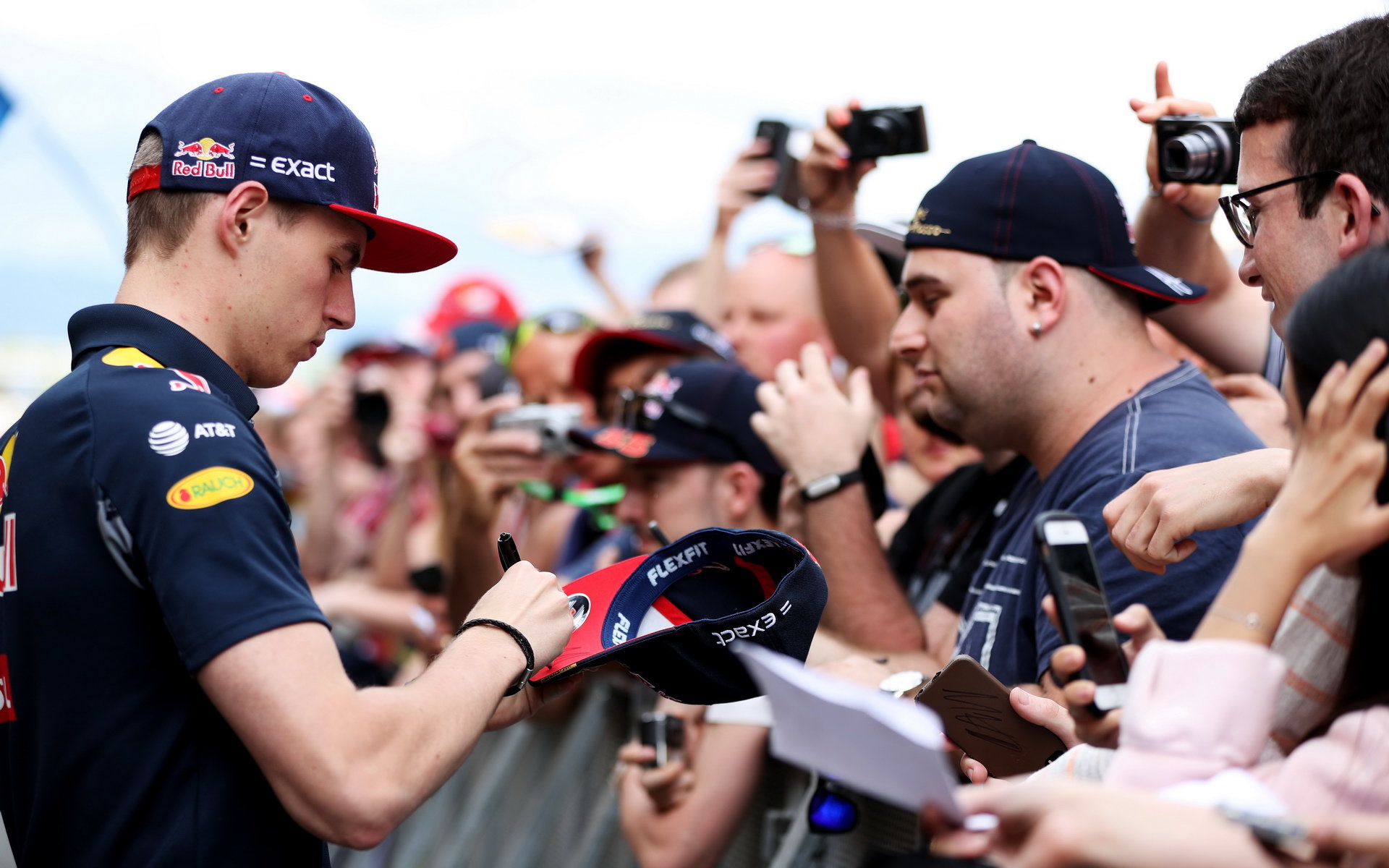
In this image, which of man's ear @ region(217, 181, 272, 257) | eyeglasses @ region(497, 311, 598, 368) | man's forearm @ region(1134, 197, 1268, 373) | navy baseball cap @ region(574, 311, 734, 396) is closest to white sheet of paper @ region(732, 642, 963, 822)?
man's ear @ region(217, 181, 272, 257)

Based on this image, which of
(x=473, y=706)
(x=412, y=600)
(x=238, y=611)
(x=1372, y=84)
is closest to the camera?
(x=238, y=611)

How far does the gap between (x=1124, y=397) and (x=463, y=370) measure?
417cm

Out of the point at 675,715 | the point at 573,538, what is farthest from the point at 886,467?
the point at 675,715

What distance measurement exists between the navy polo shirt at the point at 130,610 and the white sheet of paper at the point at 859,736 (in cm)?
80

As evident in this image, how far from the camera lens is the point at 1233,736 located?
1.41 metres

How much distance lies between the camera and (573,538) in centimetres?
543

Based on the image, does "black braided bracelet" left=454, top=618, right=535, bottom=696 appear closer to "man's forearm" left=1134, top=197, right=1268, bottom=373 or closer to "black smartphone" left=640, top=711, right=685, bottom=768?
"black smartphone" left=640, top=711, right=685, bottom=768

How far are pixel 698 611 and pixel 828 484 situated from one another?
110 centimetres

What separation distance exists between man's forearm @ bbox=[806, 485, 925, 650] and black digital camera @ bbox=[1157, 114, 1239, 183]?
3.70 feet

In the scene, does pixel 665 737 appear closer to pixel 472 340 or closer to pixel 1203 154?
pixel 1203 154

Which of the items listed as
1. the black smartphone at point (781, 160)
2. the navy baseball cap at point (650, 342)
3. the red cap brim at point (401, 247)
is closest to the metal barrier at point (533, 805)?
the navy baseball cap at point (650, 342)

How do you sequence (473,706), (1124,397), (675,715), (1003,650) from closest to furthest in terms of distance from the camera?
1. (473,706)
2. (1003,650)
3. (1124,397)
4. (675,715)

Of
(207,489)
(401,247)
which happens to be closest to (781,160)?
(401,247)

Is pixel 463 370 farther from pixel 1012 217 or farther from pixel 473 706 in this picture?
pixel 473 706
